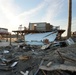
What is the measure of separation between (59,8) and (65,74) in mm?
14466

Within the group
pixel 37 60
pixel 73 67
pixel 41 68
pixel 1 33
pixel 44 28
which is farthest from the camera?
pixel 1 33

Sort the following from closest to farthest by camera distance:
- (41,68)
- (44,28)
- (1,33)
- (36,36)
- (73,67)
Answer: (73,67)
(41,68)
(36,36)
(44,28)
(1,33)

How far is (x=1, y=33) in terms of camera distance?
114 ft

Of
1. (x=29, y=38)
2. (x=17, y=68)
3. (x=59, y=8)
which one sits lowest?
(x=17, y=68)

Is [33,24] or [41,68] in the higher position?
[33,24]

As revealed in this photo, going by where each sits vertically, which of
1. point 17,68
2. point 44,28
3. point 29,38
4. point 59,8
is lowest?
point 17,68

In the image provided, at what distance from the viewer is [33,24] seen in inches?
1047

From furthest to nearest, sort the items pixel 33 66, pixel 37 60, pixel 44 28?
pixel 44 28 → pixel 37 60 → pixel 33 66

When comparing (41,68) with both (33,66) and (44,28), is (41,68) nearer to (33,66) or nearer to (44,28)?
(33,66)

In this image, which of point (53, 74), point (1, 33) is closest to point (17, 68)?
point (53, 74)

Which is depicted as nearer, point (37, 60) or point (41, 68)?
point (41, 68)

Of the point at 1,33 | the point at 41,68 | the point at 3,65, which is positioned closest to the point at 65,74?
the point at 41,68

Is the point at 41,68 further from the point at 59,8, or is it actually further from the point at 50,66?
the point at 59,8

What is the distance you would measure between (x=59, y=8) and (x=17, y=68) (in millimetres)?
13700
